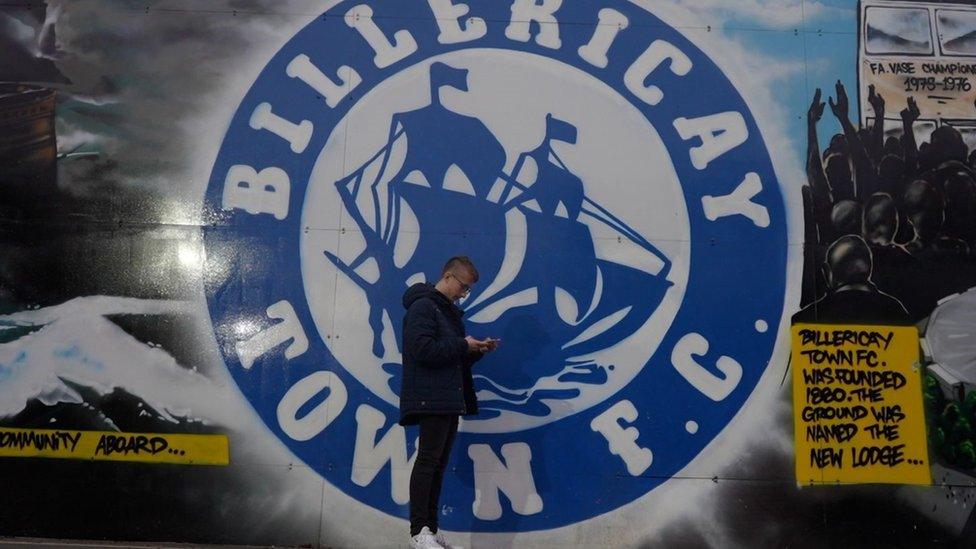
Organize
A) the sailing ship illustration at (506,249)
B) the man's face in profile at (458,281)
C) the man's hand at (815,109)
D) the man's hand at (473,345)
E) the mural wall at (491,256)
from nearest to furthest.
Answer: the man's hand at (473,345) < the man's face in profile at (458,281) < the mural wall at (491,256) < the sailing ship illustration at (506,249) < the man's hand at (815,109)

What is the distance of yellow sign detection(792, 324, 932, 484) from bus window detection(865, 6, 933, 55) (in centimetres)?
172

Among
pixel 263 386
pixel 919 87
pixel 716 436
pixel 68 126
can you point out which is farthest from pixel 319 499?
pixel 919 87

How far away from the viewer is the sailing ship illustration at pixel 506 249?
5.21m

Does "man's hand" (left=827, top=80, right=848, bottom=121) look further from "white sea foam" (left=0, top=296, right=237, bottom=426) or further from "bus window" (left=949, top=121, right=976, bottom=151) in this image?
"white sea foam" (left=0, top=296, right=237, bottom=426)

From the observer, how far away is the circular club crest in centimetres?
514

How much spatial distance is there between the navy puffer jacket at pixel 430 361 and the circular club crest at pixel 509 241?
74 cm

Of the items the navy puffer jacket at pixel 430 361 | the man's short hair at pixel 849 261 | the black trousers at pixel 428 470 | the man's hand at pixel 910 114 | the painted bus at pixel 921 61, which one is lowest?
the black trousers at pixel 428 470

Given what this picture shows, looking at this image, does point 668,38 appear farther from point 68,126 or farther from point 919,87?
point 68,126

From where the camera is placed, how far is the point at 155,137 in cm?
536

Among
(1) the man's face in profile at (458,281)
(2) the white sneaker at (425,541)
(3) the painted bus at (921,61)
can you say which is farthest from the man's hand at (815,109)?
(2) the white sneaker at (425,541)

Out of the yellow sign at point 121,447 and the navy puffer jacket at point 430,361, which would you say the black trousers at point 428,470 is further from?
the yellow sign at point 121,447

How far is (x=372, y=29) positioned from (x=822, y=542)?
3955 mm

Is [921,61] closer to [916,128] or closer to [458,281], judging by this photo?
[916,128]

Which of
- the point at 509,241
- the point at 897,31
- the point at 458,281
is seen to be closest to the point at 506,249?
the point at 509,241
